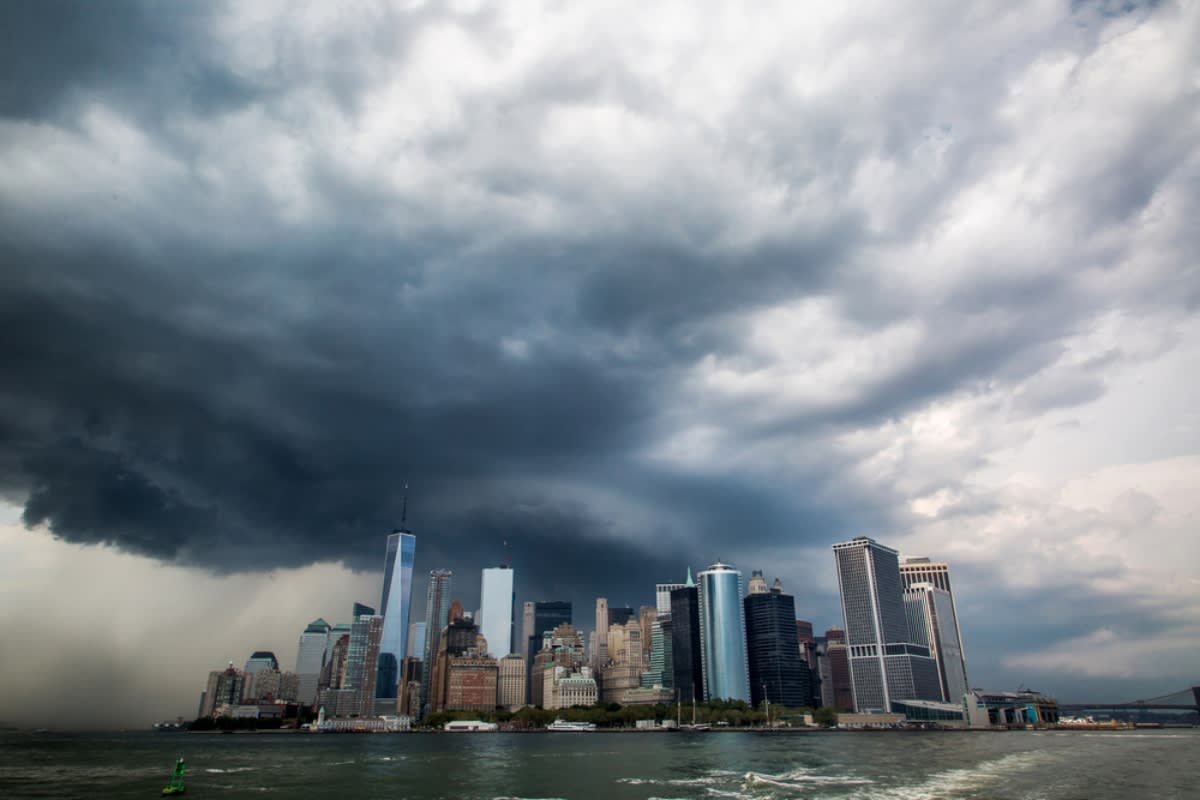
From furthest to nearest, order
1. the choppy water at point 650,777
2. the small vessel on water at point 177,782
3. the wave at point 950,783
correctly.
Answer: the choppy water at point 650,777
the small vessel on water at point 177,782
the wave at point 950,783

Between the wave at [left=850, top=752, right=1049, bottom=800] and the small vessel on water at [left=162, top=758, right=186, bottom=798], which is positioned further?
the small vessel on water at [left=162, top=758, right=186, bottom=798]

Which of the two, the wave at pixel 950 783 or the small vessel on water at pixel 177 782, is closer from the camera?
the wave at pixel 950 783

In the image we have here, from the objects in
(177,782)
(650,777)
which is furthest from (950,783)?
(177,782)

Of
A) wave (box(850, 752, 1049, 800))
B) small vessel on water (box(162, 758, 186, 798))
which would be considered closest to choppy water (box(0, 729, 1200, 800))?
wave (box(850, 752, 1049, 800))

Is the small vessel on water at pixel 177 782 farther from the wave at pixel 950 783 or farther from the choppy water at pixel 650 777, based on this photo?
the wave at pixel 950 783

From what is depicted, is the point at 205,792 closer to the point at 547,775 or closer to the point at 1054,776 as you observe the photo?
the point at 547,775

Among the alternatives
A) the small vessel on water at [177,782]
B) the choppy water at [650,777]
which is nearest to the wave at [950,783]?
the choppy water at [650,777]

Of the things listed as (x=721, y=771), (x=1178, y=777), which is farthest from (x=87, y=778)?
(x=1178, y=777)

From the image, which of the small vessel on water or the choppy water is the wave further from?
the small vessel on water

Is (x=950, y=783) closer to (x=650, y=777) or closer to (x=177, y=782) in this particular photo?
(x=650, y=777)

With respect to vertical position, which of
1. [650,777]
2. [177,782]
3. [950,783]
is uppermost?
[177,782]

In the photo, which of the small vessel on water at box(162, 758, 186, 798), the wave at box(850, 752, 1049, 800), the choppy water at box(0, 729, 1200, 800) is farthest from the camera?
the choppy water at box(0, 729, 1200, 800)

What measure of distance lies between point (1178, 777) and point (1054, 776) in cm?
1357

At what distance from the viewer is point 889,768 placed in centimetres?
9894
